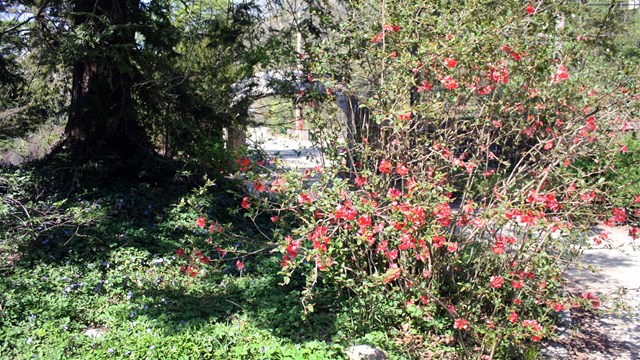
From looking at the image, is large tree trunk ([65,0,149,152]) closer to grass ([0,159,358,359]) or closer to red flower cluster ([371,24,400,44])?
grass ([0,159,358,359])

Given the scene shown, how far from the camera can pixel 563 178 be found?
370 cm

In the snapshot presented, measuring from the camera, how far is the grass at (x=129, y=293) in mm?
3490

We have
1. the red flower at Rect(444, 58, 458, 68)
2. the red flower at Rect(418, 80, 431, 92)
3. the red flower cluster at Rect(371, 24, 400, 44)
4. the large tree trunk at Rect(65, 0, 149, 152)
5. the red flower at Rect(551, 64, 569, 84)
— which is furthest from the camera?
the large tree trunk at Rect(65, 0, 149, 152)

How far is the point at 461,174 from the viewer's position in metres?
3.90

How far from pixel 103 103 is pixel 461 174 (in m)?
4.94

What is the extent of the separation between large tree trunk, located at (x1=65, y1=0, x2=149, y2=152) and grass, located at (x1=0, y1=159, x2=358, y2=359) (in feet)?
2.89

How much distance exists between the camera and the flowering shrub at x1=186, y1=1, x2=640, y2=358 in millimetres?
3500

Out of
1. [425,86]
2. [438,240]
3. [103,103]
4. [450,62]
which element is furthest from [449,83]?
[103,103]

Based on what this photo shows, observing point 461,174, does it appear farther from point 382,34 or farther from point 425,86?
point 382,34

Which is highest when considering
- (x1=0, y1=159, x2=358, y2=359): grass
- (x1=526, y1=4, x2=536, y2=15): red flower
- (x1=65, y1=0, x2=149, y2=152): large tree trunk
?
(x1=526, y1=4, x2=536, y2=15): red flower

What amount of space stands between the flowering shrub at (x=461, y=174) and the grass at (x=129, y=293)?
520mm

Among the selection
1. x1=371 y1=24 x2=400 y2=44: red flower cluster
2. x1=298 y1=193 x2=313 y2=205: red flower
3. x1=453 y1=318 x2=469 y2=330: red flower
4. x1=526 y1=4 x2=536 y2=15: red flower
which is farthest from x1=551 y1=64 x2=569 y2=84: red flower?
x1=298 y1=193 x2=313 y2=205: red flower

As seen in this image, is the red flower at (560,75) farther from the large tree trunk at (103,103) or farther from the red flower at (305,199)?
the large tree trunk at (103,103)

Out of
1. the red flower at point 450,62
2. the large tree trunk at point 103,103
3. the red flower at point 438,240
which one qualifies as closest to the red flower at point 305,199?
the red flower at point 438,240
